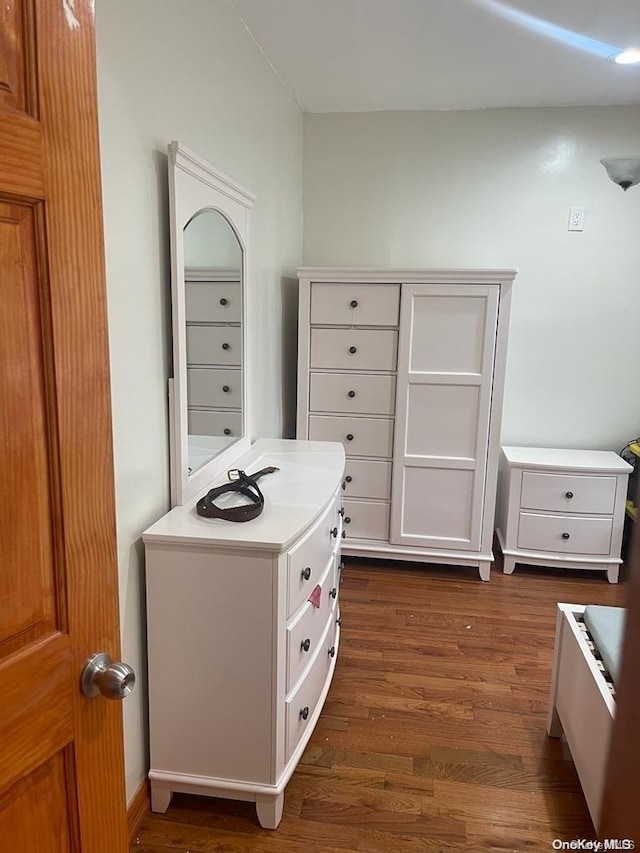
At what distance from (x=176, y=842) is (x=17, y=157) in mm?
1714

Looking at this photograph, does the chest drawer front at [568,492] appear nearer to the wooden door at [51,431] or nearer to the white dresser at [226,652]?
the white dresser at [226,652]

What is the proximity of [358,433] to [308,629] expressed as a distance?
58.6 inches

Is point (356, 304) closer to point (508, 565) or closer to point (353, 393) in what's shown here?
point (353, 393)

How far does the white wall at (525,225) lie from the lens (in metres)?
3.38

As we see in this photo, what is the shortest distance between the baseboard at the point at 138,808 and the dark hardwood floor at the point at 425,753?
0.03 metres

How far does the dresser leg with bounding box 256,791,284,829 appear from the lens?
67.3 inches

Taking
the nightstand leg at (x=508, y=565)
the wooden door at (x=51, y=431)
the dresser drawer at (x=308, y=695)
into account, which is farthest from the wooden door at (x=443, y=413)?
the wooden door at (x=51, y=431)

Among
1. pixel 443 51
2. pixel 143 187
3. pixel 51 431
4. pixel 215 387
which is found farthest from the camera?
pixel 443 51

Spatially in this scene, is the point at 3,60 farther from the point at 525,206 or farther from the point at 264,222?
the point at 525,206

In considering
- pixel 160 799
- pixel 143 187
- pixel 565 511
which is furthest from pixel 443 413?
pixel 160 799

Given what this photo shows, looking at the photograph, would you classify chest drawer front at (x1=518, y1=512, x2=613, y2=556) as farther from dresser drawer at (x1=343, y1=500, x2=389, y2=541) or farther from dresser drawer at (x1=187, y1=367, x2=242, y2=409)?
dresser drawer at (x1=187, y1=367, x2=242, y2=409)

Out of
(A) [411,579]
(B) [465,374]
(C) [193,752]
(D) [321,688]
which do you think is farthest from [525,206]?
(C) [193,752]

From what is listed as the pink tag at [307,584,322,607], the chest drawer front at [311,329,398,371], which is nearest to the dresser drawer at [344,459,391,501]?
the chest drawer front at [311,329,398,371]

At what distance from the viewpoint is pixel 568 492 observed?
3.23 metres
